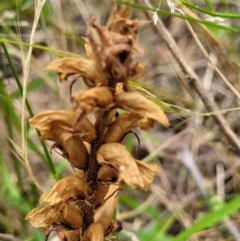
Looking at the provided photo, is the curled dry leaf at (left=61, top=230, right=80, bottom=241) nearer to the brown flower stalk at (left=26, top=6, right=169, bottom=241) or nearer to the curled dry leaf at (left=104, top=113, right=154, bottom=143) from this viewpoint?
the brown flower stalk at (left=26, top=6, right=169, bottom=241)

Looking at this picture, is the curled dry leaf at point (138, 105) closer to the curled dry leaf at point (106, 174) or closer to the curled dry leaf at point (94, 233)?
the curled dry leaf at point (106, 174)

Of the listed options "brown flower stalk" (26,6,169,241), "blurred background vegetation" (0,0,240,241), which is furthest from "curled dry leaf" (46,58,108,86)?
"blurred background vegetation" (0,0,240,241)

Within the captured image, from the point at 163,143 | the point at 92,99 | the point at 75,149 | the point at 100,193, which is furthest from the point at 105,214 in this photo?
the point at 163,143

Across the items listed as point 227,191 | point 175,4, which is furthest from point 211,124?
point 175,4

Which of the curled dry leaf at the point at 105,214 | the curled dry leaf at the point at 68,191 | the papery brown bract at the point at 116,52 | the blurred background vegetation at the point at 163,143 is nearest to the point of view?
the papery brown bract at the point at 116,52

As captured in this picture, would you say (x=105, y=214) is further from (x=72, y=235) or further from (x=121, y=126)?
(x=121, y=126)

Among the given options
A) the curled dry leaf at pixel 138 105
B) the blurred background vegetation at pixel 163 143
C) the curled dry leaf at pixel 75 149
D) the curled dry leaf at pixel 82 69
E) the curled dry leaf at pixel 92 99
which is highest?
the curled dry leaf at pixel 82 69

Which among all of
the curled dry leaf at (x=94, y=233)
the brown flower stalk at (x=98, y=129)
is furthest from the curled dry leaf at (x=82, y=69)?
the curled dry leaf at (x=94, y=233)
